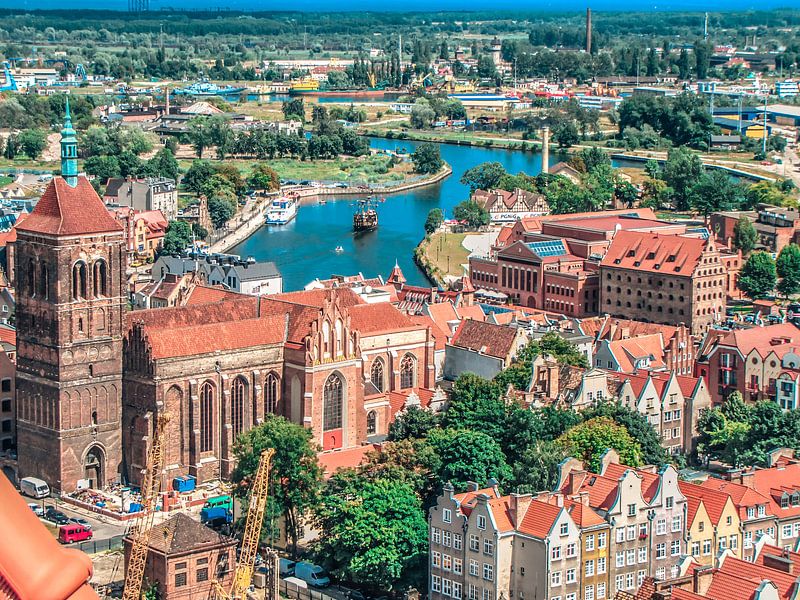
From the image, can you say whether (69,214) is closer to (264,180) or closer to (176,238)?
(176,238)

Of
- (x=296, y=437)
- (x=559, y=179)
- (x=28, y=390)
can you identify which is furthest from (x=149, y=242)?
(x=296, y=437)

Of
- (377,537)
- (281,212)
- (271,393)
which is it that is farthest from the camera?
(281,212)

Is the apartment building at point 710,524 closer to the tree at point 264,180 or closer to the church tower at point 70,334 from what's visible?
the church tower at point 70,334

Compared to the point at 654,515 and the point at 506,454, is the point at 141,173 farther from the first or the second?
the point at 654,515

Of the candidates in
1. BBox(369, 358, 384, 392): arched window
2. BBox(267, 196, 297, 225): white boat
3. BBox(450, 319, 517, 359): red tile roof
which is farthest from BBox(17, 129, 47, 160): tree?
BBox(369, 358, 384, 392): arched window

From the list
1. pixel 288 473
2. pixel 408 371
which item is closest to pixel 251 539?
pixel 288 473

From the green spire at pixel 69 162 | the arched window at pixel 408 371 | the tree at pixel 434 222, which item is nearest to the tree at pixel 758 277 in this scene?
the arched window at pixel 408 371
